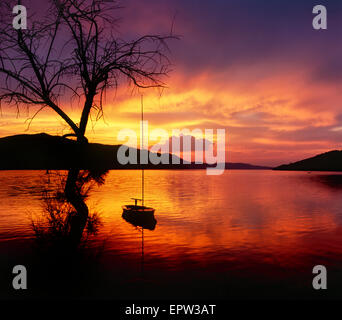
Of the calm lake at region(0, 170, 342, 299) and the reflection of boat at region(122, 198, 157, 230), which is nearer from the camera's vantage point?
the calm lake at region(0, 170, 342, 299)

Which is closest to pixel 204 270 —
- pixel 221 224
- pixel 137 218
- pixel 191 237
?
pixel 191 237

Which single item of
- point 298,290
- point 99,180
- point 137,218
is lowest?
point 298,290

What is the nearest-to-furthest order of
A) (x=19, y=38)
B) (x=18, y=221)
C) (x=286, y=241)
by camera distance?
(x=19, y=38) → (x=286, y=241) → (x=18, y=221)

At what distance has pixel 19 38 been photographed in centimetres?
1397

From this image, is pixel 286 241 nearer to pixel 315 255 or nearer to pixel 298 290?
pixel 315 255

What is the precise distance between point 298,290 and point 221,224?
22.2 m

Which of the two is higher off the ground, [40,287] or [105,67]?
[105,67]

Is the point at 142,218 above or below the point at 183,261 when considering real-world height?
above

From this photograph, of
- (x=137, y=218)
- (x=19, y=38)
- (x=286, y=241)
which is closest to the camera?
(x=19, y=38)

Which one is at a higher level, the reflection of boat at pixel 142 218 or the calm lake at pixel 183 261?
the reflection of boat at pixel 142 218

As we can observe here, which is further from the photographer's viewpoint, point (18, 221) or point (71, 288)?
point (18, 221)

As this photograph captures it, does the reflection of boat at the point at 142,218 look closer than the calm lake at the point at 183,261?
No

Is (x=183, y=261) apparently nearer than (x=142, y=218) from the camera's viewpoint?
Yes

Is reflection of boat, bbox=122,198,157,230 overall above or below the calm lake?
above
